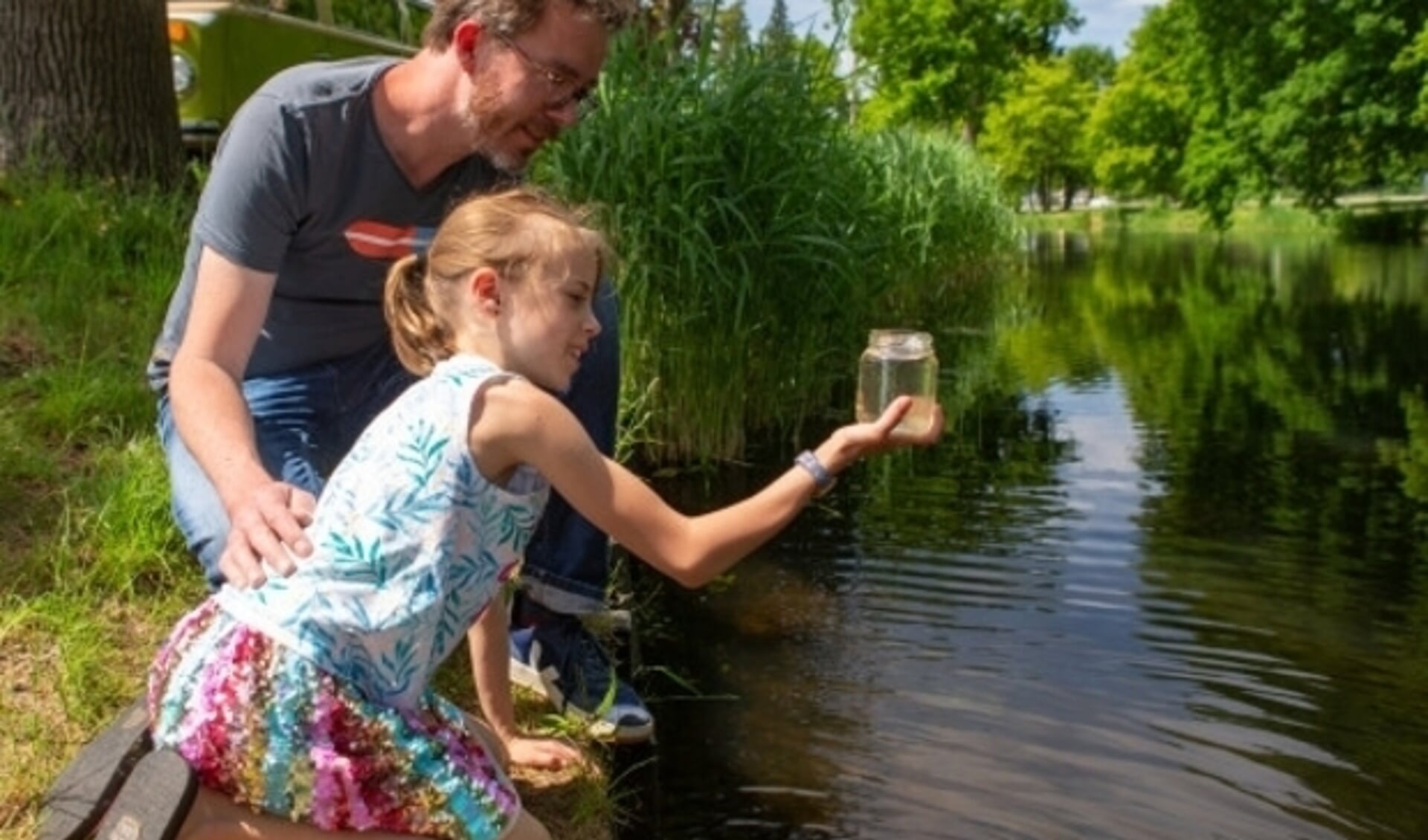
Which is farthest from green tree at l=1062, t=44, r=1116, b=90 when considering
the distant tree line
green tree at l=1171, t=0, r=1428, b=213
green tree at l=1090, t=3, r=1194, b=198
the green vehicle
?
the green vehicle

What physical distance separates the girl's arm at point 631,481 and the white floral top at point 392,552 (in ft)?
0.14

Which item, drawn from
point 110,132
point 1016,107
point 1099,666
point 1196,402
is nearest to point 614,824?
point 1099,666

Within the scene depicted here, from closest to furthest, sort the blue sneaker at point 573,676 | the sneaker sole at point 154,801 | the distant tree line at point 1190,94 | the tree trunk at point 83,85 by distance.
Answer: the sneaker sole at point 154,801 → the blue sneaker at point 573,676 → the tree trunk at point 83,85 → the distant tree line at point 1190,94

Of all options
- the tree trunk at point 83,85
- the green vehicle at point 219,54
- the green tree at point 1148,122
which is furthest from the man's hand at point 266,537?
the green tree at point 1148,122

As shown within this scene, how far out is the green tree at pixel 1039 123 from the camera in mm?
59000

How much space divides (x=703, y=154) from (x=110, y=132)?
245cm

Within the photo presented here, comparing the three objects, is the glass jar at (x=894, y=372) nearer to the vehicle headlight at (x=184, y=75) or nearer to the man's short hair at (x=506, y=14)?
the man's short hair at (x=506, y=14)

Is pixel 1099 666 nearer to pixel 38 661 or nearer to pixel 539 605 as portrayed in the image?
pixel 539 605

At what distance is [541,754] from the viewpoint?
9.27 feet

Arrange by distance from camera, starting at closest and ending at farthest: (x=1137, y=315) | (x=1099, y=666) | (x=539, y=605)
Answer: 1. (x=539, y=605)
2. (x=1099, y=666)
3. (x=1137, y=315)

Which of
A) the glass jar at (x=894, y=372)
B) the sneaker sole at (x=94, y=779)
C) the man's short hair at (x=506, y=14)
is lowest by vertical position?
the sneaker sole at (x=94, y=779)

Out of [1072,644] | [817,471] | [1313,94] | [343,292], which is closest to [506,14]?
[343,292]

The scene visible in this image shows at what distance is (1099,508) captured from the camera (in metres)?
5.93

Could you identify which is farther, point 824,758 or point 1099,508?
point 1099,508
